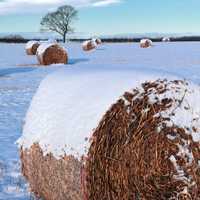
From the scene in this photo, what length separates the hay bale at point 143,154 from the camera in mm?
4590

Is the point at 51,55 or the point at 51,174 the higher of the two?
the point at 51,174

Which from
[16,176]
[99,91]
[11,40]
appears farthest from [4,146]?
[11,40]

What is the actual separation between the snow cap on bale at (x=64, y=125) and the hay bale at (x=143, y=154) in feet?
0.42

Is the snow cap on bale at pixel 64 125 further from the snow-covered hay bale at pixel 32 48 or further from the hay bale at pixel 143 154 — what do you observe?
the snow-covered hay bale at pixel 32 48

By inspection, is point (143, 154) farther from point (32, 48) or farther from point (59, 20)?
point (59, 20)

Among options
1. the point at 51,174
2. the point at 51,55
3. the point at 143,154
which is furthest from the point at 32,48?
the point at 143,154

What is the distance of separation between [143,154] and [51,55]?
20054 mm

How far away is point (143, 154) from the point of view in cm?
464

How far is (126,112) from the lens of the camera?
470 cm

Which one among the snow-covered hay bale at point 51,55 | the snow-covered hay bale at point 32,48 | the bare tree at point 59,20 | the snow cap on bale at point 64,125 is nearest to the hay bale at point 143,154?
the snow cap on bale at point 64,125

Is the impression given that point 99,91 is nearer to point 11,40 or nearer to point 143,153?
point 143,153

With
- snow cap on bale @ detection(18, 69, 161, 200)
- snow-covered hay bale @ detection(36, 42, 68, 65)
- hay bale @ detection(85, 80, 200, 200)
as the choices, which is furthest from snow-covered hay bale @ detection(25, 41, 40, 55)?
hay bale @ detection(85, 80, 200, 200)

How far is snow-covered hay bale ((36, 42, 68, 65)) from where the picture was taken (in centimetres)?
2414

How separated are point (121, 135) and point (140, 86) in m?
0.54
